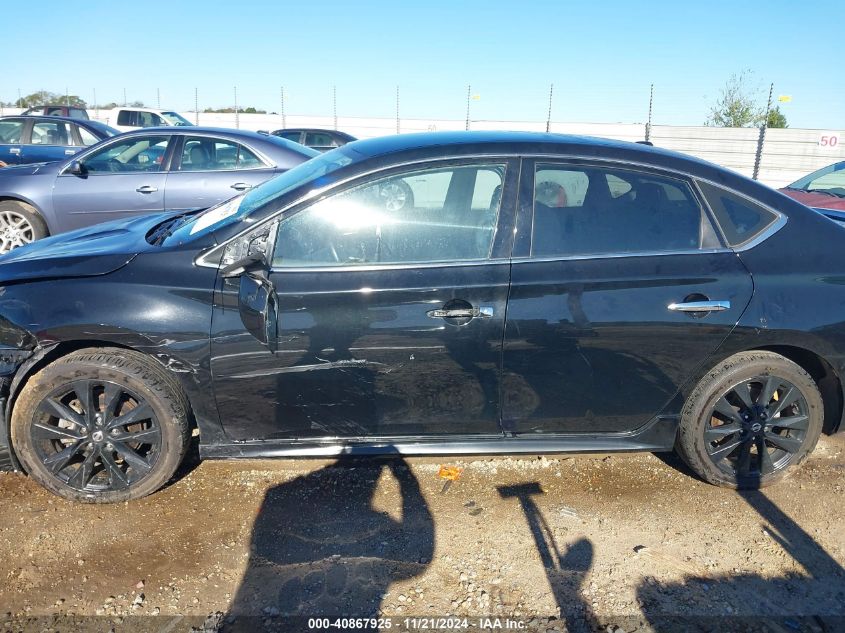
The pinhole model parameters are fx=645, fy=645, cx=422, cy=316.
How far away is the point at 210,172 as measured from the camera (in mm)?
6746

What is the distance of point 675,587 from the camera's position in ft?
8.82

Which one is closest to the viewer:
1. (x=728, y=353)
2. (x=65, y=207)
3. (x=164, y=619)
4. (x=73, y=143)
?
(x=164, y=619)

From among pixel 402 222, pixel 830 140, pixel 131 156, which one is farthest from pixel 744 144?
pixel 402 222

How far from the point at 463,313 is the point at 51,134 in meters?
10.9

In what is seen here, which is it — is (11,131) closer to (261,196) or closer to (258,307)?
(261,196)

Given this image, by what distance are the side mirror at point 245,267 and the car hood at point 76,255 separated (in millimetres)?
477

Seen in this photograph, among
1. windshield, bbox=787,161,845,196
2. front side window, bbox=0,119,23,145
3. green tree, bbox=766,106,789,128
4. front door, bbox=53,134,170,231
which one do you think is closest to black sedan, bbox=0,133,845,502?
front door, bbox=53,134,170,231

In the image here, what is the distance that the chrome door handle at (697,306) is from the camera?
3.04 meters

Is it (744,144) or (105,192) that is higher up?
(744,144)

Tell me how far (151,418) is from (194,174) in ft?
14.2

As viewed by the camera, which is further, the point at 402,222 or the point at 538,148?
the point at 538,148

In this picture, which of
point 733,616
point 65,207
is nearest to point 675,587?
point 733,616

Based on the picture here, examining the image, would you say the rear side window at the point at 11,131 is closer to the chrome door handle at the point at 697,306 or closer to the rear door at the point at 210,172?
the rear door at the point at 210,172

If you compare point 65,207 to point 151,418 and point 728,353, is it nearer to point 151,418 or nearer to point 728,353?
point 151,418
